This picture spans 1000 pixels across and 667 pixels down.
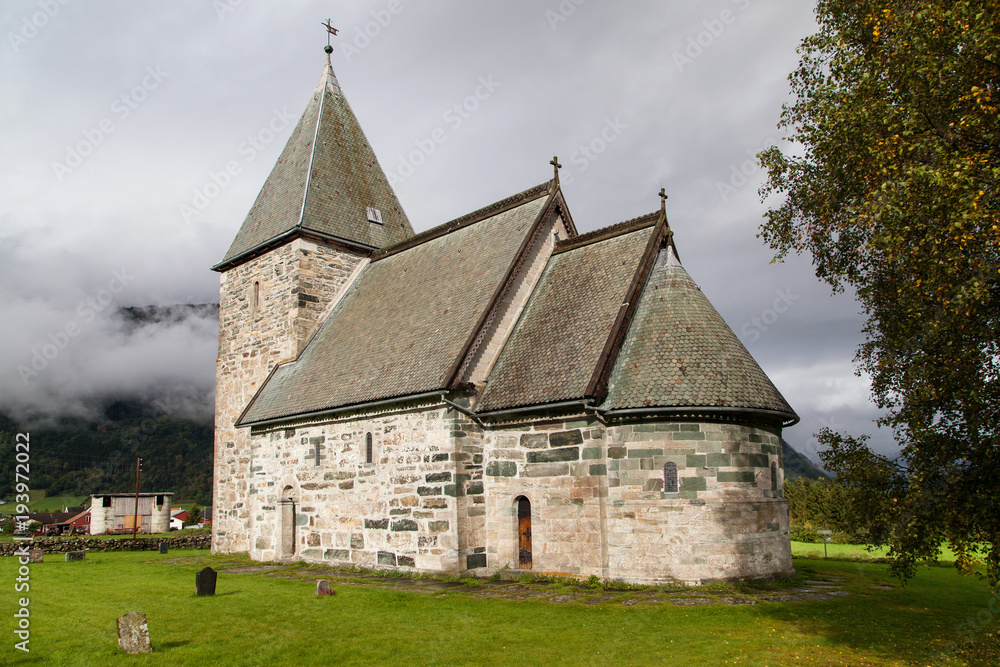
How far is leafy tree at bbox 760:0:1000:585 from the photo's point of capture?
24.4 feet

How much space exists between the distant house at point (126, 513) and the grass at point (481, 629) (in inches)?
1472

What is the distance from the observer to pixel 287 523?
20391 millimetres

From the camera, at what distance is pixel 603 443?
1462cm

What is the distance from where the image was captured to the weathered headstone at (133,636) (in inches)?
349

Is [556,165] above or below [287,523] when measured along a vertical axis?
above

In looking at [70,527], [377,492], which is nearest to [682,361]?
[377,492]

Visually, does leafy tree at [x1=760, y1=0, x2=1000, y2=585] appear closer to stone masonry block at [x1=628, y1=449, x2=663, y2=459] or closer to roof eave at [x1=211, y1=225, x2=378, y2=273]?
stone masonry block at [x1=628, y1=449, x2=663, y2=459]

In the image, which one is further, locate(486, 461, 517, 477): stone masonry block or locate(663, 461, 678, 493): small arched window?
locate(486, 461, 517, 477): stone masonry block

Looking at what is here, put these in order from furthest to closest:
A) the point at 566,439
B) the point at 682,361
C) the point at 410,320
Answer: the point at 410,320 → the point at 566,439 → the point at 682,361

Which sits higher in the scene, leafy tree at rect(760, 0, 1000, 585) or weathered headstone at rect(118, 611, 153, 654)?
leafy tree at rect(760, 0, 1000, 585)

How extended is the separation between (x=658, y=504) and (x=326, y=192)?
18.2 metres

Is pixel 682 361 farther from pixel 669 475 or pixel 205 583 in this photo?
pixel 205 583

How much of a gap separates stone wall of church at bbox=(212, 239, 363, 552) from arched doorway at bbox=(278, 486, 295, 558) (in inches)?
124

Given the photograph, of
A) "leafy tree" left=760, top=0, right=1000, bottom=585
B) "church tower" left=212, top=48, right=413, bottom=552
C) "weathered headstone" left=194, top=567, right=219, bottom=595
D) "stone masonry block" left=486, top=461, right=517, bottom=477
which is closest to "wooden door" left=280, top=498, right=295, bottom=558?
"church tower" left=212, top=48, right=413, bottom=552
